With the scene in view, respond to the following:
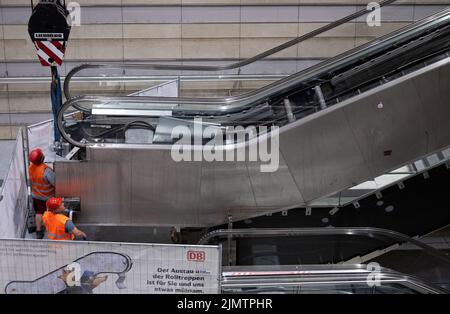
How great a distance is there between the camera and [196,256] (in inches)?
214

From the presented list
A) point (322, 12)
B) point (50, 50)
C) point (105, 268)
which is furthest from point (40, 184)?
point (322, 12)

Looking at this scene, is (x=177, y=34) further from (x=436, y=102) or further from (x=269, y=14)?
(x=436, y=102)

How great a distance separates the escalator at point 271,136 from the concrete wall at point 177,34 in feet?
9.57

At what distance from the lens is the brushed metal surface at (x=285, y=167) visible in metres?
6.76

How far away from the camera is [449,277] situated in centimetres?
749

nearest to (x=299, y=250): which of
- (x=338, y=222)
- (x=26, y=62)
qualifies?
(x=338, y=222)

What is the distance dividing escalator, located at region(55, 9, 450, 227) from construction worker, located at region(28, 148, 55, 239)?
0.12 meters

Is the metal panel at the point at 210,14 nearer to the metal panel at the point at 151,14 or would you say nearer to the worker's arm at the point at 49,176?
the metal panel at the point at 151,14

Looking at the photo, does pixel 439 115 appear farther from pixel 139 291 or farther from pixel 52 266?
pixel 52 266

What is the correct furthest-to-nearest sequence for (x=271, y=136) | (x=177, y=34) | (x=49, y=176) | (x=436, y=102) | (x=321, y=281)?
(x=177, y=34) < (x=49, y=176) < (x=271, y=136) < (x=436, y=102) < (x=321, y=281)

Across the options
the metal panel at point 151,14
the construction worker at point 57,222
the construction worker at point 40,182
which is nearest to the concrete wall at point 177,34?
the metal panel at point 151,14

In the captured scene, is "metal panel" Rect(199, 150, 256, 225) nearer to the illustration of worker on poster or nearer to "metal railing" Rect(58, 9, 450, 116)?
"metal railing" Rect(58, 9, 450, 116)

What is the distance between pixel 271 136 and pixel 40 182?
2233mm

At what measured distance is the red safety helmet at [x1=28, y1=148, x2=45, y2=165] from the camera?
699cm
